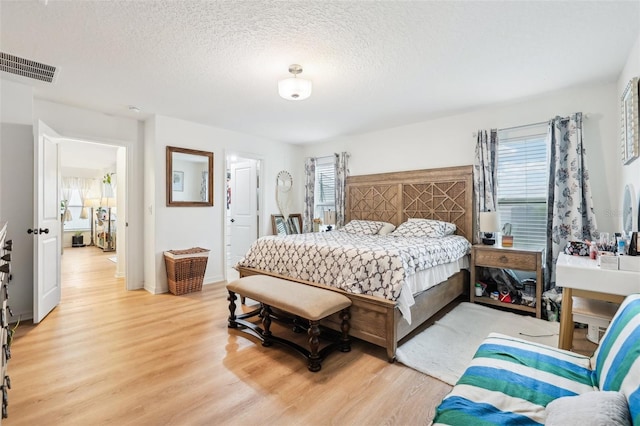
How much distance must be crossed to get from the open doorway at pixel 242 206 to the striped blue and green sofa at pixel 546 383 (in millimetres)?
4353

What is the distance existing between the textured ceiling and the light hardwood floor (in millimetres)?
2406

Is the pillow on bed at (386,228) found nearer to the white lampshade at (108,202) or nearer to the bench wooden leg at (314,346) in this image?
the bench wooden leg at (314,346)

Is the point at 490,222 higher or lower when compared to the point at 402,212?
lower

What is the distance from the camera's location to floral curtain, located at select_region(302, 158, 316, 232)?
566 centimetres

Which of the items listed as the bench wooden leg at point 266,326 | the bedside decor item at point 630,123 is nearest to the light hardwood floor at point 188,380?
the bench wooden leg at point 266,326

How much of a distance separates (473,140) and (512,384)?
339cm

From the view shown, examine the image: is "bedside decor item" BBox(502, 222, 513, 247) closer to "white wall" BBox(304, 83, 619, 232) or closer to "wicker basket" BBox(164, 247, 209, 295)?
"white wall" BBox(304, 83, 619, 232)

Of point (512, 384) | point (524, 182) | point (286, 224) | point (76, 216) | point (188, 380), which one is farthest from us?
point (76, 216)

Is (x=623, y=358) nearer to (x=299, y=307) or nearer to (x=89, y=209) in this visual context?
(x=299, y=307)

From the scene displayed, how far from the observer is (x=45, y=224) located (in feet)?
10.3

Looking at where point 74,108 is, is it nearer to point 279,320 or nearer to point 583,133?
point 279,320

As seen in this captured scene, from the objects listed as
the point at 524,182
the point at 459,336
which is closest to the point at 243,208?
the point at 459,336

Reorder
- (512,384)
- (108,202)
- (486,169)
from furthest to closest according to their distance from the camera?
(108,202), (486,169), (512,384)

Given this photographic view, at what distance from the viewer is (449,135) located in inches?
161
